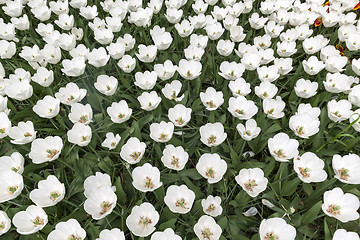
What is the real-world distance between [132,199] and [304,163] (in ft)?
3.56

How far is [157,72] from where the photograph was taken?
2.21 meters

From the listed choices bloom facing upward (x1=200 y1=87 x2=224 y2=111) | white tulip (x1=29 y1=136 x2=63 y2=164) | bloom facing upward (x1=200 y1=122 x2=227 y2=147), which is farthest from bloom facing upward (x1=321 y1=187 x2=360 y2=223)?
white tulip (x1=29 y1=136 x2=63 y2=164)

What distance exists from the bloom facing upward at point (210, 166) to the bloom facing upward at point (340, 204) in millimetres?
579

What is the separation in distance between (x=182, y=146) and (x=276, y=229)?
Result: 0.82 meters

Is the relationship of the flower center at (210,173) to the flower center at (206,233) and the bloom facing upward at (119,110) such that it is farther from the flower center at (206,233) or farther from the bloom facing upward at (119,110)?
the bloom facing upward at (119,110)

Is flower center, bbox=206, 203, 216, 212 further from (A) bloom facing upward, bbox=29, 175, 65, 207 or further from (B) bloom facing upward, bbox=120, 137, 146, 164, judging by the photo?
(A) bloom facing upward, bbox=29, 175, 65, 207

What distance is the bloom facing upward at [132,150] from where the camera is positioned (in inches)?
65.2

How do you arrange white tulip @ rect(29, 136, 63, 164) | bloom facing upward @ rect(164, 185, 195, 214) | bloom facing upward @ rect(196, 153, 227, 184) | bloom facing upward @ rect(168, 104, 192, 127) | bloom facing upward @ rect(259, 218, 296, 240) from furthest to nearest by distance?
bloom facing upward @ rect(168, 104, 192, 127) → white tulip @ rect(29, 136, 63, 164) → bloom facing upward @ rect(196, 153, 227, 184) → bloom facing upward @ rect(164, 185, 195, 214) → bloom facing upward @ rect(259, 218, 296, 240)

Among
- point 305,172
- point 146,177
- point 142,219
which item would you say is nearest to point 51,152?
point 146,177

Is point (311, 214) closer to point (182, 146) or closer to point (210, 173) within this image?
point (210, 173)

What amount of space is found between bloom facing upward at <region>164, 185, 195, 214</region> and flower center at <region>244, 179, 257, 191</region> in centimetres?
32

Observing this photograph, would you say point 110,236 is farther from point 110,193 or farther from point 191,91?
point 191,91

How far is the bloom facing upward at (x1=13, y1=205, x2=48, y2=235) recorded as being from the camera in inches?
57.2

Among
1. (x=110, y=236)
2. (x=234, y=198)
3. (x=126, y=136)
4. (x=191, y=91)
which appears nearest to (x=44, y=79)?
(x=126, y=136)
